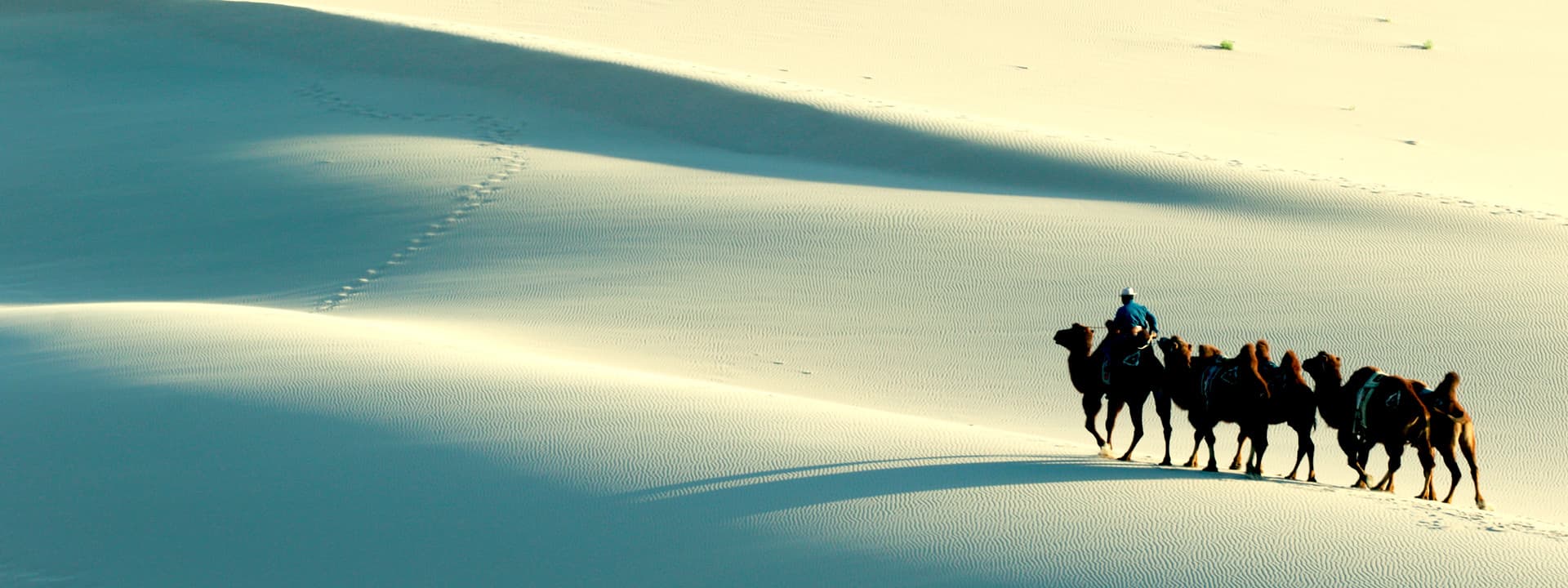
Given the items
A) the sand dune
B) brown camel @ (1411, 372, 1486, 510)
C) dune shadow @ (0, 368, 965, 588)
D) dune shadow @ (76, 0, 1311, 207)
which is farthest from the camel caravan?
dune shadow @ (76, 0, 1311, 207)

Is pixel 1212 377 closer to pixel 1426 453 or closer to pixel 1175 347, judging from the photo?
pixel 1175 347

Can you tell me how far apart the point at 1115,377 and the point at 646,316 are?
202 inches

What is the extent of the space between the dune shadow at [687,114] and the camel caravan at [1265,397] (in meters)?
7.56

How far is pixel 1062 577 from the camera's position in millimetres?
7180

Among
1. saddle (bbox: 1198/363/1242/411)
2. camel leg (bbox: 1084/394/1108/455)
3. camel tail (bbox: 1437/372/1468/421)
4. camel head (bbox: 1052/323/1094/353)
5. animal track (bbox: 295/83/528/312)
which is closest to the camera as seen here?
camel tail (bbox: 1437/372/1468/421)

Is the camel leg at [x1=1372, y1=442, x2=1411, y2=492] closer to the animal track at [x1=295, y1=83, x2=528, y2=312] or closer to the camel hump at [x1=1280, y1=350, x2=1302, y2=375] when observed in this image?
the camel hump at [x1=1280, y1=350, x2=1302, y2=375]

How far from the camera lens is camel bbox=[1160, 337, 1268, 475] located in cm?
927

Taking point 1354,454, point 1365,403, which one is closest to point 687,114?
point 1354,454

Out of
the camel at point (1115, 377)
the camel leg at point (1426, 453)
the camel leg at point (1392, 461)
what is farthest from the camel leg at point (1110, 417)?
the camel leg at point (1426, 453)

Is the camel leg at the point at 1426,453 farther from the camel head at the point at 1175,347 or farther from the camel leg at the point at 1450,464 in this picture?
the camel head at the point at 1175,347

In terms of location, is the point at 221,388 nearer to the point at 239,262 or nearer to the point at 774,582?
the point at 774,582

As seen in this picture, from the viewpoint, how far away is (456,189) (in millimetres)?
17625

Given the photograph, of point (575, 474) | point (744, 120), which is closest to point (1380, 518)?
point (575, 474)

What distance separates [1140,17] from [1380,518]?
91.2ft
